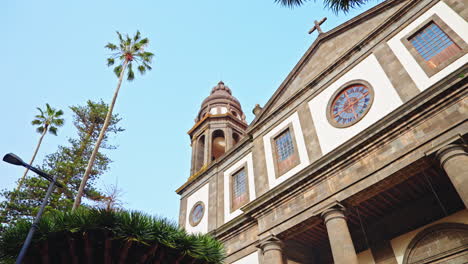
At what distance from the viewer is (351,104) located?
40.6ft

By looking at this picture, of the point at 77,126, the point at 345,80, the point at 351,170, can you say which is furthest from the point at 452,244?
the point at 77,126

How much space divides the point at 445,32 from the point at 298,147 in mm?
6595

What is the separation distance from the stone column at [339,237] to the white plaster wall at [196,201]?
8.14 meters

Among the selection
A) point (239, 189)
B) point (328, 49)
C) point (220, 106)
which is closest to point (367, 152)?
point (328, 49)

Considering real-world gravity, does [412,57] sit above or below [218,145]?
below

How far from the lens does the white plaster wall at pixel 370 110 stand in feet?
36.4

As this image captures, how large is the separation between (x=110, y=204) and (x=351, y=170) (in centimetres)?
770

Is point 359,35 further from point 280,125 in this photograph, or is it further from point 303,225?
point 303,225

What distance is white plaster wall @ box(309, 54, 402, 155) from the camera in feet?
36.4

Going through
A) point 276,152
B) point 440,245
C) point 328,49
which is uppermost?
point 328,49

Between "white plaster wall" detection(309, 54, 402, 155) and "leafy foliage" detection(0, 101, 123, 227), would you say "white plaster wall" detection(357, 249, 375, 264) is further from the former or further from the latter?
"leafy foliage" detection(0, 101, 123, 227)

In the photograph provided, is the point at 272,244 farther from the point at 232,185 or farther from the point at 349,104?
the point at 349,104

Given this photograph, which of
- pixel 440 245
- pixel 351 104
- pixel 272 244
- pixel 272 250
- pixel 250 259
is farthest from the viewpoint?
pixel 250 259

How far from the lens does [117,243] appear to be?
591 cm
